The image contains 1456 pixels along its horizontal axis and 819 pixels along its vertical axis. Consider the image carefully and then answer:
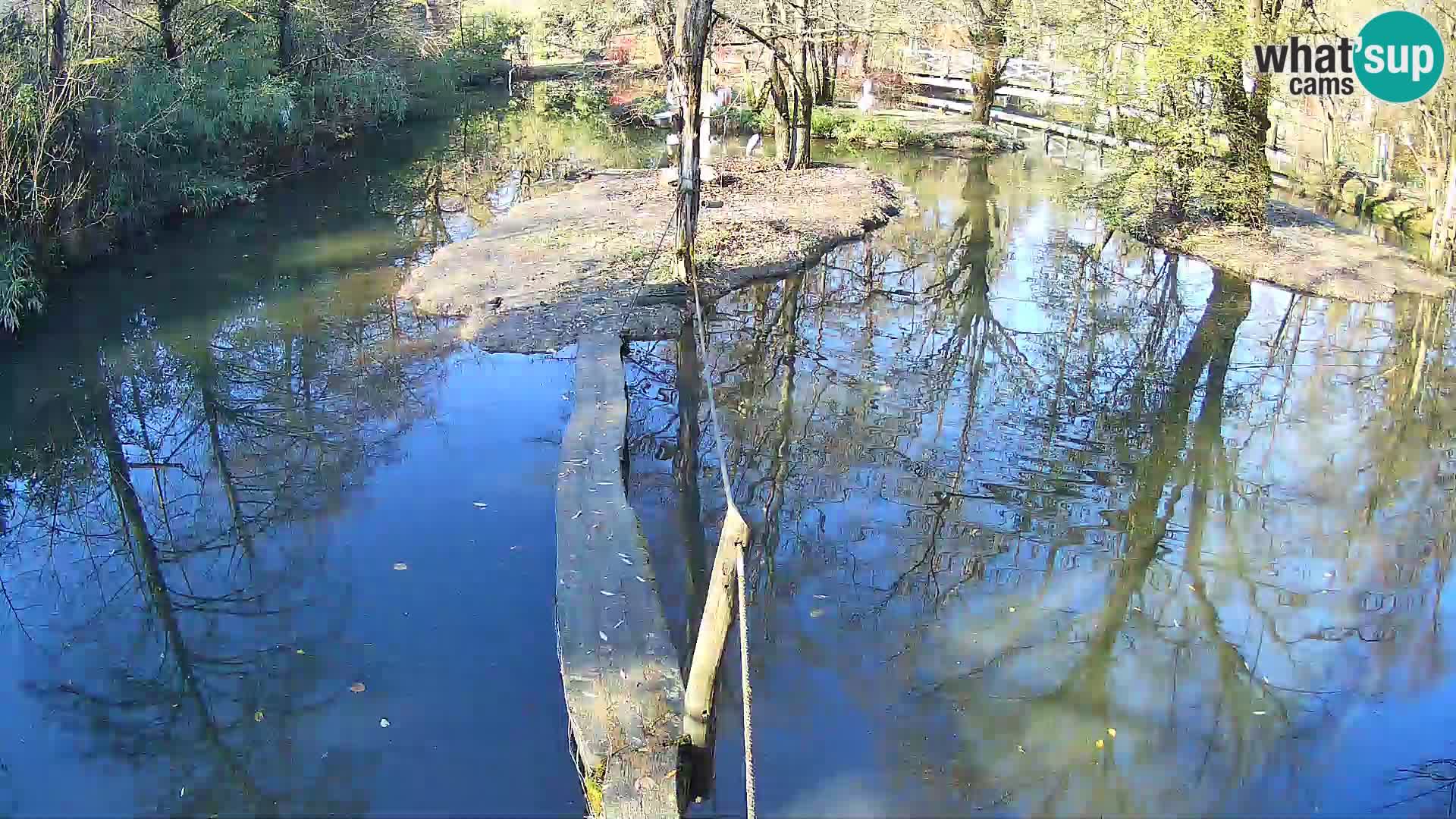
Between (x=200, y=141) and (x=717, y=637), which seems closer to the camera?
(x=717, y=637)

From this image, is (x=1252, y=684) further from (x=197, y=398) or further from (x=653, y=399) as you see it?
(x=197, y=398)

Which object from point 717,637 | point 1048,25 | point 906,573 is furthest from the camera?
point 1048,25

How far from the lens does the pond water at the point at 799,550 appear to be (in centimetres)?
540

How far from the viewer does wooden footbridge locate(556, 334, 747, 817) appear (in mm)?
4676

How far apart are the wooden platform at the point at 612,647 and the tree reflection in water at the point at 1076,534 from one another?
0.57m

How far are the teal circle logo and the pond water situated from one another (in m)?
3.94

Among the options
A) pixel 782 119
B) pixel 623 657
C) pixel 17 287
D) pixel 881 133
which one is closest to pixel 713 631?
pixel 623 657

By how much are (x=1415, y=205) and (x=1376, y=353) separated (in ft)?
22.0

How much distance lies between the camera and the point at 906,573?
709cm

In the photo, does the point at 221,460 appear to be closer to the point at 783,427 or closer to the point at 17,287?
the point at 17,287

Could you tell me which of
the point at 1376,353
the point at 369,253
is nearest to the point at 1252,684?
the point at 1376,353

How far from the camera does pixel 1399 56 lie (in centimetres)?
1541

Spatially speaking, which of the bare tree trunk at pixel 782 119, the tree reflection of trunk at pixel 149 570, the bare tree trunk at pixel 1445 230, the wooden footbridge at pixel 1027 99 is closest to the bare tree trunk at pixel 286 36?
the bare tree trunk at pixel 782 119

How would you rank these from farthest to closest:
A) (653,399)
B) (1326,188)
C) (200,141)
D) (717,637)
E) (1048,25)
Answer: (1048,25) → (1326,188) → (200,141) → (653,399) → (717,637)
